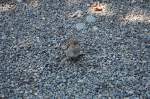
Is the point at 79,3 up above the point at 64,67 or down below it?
above

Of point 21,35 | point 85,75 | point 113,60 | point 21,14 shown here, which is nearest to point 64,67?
point 85,75

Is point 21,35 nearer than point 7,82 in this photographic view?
No

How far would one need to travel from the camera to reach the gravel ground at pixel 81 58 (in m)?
4.84

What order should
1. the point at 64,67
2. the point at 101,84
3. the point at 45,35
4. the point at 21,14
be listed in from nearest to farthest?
the point at 101,84
the point at 64,67
the point at 45,35
the point at 21,14

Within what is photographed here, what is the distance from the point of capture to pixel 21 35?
6012 mm

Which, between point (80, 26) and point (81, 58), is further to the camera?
point (80, 26)

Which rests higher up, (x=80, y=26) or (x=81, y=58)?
(x=80, y=26)

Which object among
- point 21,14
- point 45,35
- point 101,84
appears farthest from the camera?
point 21,14

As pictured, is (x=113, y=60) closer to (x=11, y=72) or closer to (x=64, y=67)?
(x=64, y=67)

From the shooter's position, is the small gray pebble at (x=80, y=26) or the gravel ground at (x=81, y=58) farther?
the small gray pebble at (x=80, y=26)

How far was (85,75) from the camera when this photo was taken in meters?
5.04

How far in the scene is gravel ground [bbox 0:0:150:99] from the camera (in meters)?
4.84

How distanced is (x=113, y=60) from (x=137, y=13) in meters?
1.33

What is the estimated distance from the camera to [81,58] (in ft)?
17.5
